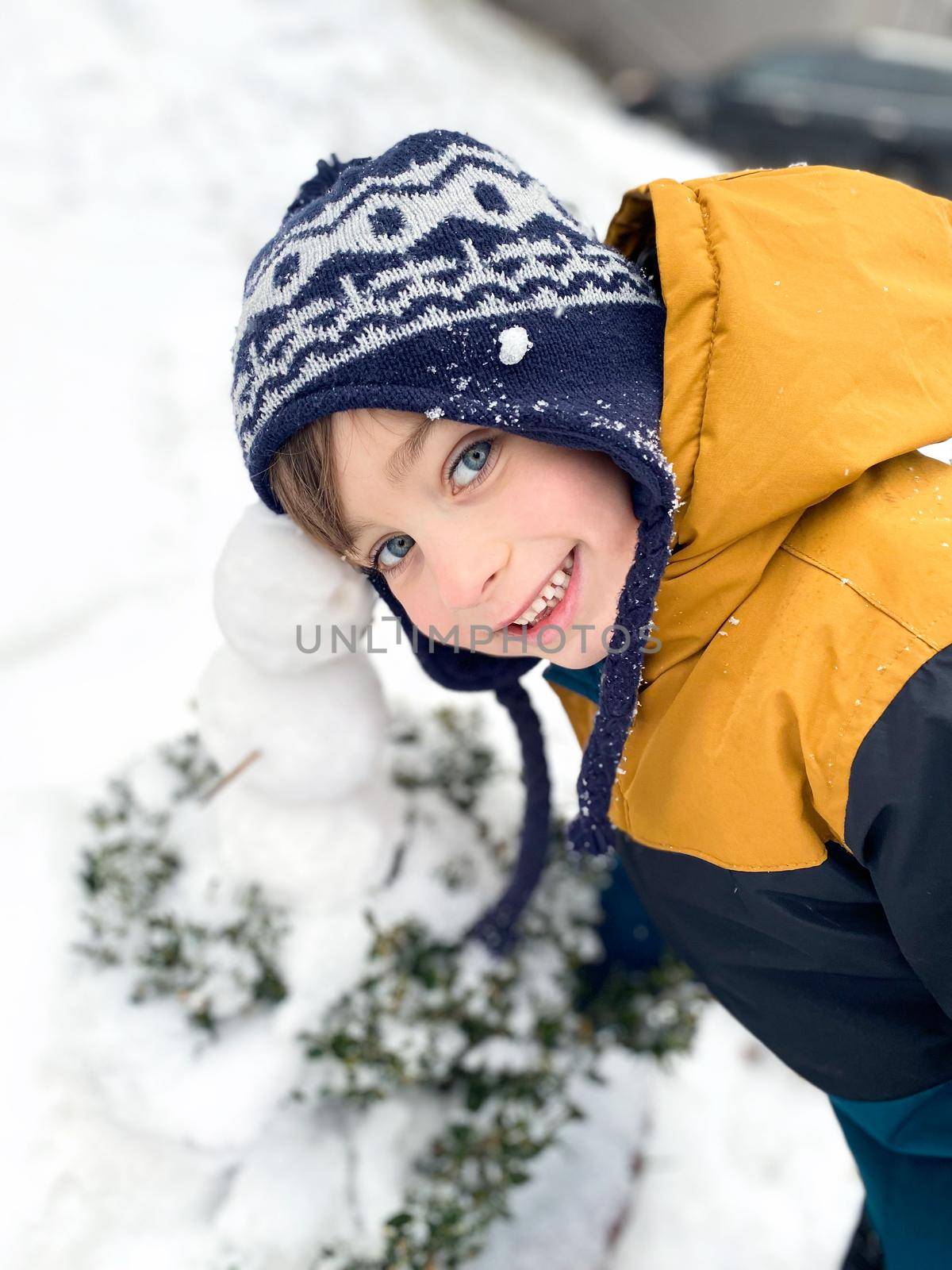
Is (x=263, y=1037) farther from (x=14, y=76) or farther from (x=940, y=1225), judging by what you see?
(x=14, y=76)

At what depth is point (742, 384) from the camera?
0.96 m

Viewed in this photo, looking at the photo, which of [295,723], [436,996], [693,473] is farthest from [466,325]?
[436,996]

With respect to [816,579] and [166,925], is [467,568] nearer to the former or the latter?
[816,579]

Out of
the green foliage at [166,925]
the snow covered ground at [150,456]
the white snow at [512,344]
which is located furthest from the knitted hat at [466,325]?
the snow covered ground at [150,456]

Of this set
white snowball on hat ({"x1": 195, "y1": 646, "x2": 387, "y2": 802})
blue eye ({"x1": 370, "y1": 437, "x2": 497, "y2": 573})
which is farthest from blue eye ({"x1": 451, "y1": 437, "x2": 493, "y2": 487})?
white snowball on hat ({"x1": 195, "y1": 646, "x2": 387, "y2": 802})

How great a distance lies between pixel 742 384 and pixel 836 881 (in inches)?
22.3

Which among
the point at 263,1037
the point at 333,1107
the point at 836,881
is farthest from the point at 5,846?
the point at 836,881

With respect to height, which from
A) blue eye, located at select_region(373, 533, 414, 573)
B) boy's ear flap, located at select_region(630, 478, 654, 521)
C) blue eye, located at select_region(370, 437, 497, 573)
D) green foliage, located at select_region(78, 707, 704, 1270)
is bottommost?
green foliage, located at select_region(78, 707, 704, 1270)

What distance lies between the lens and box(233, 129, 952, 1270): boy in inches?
36.8

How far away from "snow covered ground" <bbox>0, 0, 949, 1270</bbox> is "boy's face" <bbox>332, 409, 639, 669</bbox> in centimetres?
108

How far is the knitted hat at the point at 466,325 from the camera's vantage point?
939 mm

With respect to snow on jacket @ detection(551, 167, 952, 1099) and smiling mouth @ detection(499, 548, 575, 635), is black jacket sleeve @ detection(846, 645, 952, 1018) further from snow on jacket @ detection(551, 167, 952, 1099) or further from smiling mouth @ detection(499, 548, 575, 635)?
smiling mouth @ detection(499, 548, 575, 635)

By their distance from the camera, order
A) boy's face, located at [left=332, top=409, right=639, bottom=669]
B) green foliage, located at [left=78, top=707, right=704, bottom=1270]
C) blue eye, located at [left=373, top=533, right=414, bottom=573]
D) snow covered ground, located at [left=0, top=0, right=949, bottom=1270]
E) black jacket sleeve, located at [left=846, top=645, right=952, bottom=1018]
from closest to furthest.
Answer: black jacket sleeve, located at [left=846, top=645, right=952, bottom=1018] < boy's face, located at [left=332, top=409, right=639, bottom=669] < blue eye, located at [left=373, top=533, right=414, bottom=573] < green foliage, located at [left=78, top=707, right=704, bottom=1270] < snow covered ground, located at [left=0, top=0, right=949, bottom=1270]

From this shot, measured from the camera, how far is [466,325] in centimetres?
95
